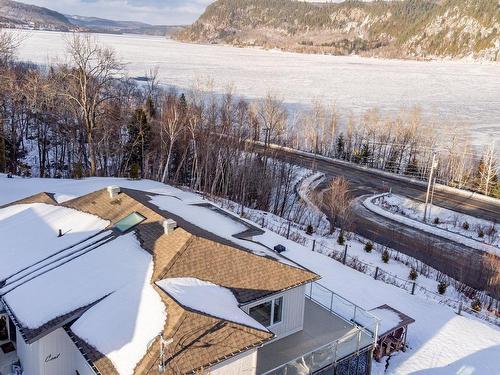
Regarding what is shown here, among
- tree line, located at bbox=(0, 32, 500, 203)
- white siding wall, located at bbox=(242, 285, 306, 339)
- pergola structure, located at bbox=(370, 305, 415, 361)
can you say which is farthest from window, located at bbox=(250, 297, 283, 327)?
tree line, located at bbox=(0, 32, 500, 203)

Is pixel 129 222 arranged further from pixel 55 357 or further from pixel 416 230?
pixel 416 230

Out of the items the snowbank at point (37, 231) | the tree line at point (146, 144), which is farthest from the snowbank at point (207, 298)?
→ the tree line at point (146, 144)

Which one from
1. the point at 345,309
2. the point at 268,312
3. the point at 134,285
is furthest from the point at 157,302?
the point at 345,309

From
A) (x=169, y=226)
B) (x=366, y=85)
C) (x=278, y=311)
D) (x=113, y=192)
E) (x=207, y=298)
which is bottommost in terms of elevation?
(x=278, y=311)

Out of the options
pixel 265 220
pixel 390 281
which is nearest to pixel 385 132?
pixel 265 220

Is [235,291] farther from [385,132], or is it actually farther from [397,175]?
[385,132]

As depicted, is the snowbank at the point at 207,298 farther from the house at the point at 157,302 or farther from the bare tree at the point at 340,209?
the bare tree at the point at 340,209
